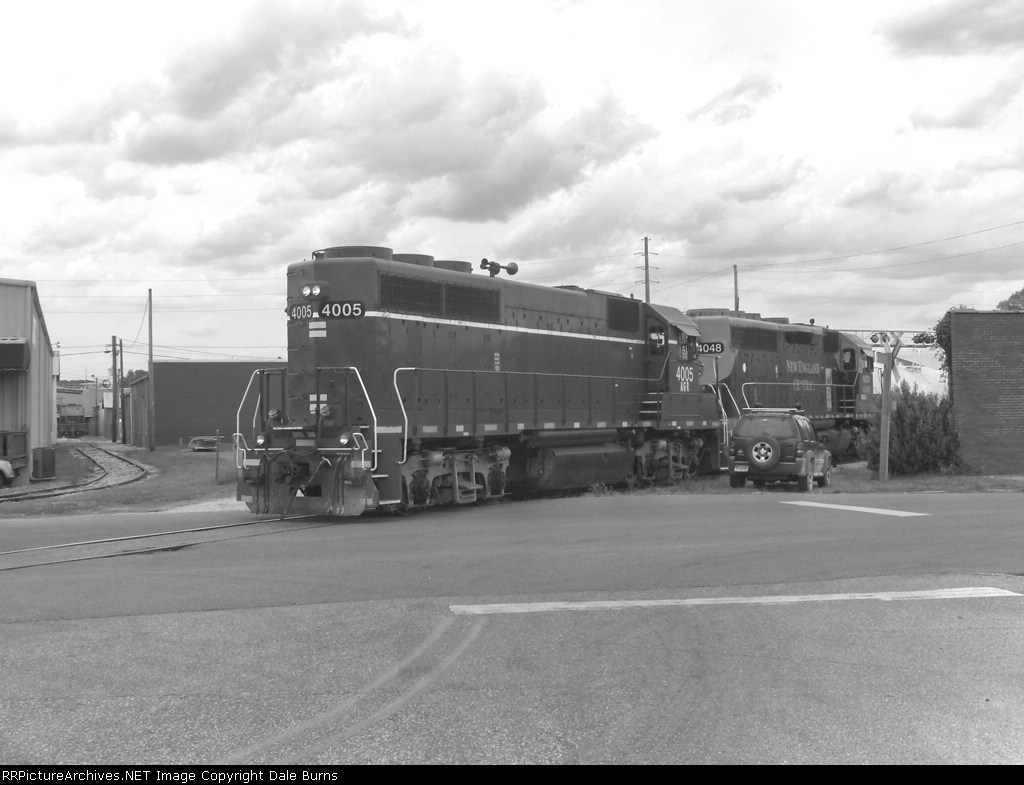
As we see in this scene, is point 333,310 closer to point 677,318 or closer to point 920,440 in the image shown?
point 677,318

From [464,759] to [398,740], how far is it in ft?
1.43

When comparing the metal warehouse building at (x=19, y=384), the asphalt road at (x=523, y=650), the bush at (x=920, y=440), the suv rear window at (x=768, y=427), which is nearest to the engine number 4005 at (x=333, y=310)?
the asphalt road at (x=523, y=650)

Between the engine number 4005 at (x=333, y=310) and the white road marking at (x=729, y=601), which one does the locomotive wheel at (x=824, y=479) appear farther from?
the white road marking at (x=729, y=601)

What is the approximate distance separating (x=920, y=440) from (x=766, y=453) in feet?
29.1

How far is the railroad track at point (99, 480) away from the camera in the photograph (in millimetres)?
25281

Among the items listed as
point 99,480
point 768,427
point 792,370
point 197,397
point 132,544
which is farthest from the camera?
point 197,397

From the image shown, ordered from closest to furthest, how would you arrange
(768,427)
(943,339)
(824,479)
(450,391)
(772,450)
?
(450,391), (772,450), (768,427), (824,479), (943,339)

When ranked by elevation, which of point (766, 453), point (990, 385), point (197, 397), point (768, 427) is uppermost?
point (197, 397)

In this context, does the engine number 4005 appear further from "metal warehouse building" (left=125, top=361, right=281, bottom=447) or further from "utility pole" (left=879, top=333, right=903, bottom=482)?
"metal warehouse building" (left=125, top=361, right=281, bottom=447)

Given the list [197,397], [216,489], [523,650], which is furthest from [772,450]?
[197,397]

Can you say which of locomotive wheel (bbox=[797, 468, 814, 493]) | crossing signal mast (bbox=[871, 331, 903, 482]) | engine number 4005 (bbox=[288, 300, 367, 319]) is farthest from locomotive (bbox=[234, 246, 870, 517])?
crossing signal mast (bbox=[871, 331, 903, 482])

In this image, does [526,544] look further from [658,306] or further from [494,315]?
[658,306]

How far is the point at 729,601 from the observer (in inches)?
343

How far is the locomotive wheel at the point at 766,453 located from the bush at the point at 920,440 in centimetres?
735
